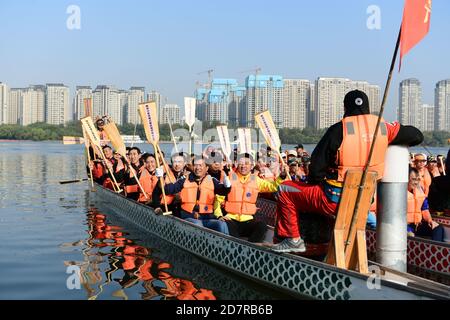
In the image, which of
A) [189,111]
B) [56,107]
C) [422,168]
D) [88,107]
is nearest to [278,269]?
[422,168]

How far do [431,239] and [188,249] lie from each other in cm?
344

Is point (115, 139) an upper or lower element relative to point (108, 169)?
upper

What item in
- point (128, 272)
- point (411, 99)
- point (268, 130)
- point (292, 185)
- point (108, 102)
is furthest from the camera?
point (108, 102)

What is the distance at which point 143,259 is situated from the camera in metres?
8.12

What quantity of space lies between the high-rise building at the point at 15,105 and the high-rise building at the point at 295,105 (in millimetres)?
64205

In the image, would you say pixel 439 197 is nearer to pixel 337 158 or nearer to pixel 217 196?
pixel 217 196

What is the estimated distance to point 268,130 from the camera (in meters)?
12.1

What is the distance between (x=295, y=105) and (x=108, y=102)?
3329 cm

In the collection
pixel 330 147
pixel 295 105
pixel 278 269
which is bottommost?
pixel 278 269

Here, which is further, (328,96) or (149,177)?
(328,96)

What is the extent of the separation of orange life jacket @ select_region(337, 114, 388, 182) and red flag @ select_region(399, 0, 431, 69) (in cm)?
67

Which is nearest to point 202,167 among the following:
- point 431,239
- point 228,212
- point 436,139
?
point 228,212

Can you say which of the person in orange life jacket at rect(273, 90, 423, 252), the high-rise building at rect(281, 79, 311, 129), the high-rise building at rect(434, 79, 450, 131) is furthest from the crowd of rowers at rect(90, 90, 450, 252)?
the high-rise building at rect(281, 79, 311, 129)

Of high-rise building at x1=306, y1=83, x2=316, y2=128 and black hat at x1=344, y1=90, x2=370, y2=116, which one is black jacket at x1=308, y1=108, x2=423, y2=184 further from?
high-rise building at x1=306, y1=83, x2=316, y2=128
